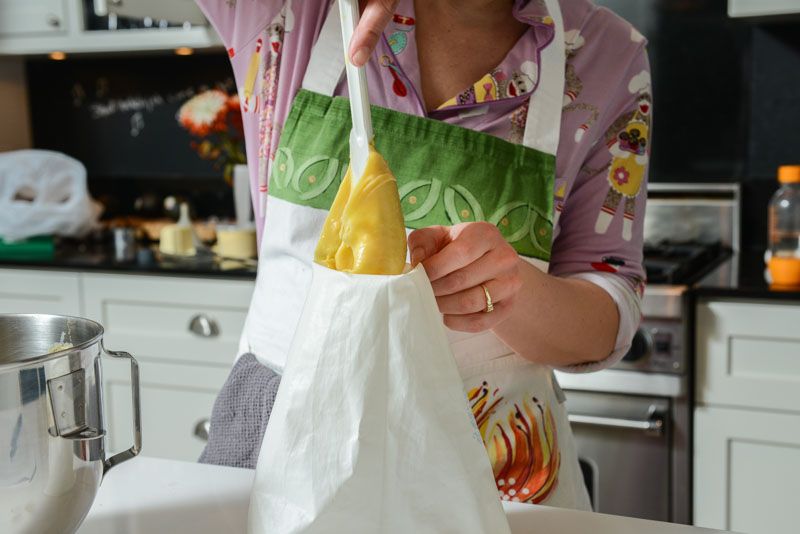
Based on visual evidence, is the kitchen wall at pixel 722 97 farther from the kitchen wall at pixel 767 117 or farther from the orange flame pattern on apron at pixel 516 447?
the orange flame pattern on apron at pixel 516 447

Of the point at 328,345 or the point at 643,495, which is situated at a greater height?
the point at 328,345

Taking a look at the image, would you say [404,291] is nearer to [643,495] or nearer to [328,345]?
[328,345]

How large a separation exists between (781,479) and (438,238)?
1364 millimetres

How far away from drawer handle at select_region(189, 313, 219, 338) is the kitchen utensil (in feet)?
5.08

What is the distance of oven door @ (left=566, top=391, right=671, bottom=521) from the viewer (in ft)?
5.73

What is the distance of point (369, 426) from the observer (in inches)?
19.8

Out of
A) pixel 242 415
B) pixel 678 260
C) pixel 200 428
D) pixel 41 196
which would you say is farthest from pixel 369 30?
pixel 41 196

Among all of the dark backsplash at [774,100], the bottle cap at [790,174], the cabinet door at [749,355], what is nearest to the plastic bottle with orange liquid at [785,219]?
the bottle cap at [790,174]

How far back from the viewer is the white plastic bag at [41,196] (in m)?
2.36

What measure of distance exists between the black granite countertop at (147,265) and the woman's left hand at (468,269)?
54.0 inches

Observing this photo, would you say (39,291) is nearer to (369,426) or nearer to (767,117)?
(767,117)

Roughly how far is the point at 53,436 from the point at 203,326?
1.62 m

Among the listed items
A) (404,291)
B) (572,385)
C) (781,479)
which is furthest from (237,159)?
(404,291)

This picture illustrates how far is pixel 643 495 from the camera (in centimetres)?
176
